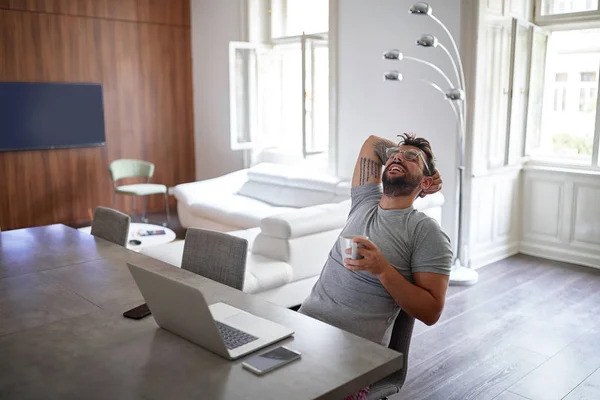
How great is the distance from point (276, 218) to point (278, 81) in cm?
360

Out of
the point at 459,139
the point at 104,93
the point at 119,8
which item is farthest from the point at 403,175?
the point at 119,8

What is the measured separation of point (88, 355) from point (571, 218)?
15.5 feet

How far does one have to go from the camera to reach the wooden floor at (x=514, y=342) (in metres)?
2.93

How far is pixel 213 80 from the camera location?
24.1 ft

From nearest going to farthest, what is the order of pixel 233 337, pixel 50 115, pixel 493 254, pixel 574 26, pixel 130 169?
1. pixel 233 337
2. pixel 574 26
3. pixel 493 254
4. pixel 50 115
5. pixel 130 169

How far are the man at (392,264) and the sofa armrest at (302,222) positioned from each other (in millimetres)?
1525

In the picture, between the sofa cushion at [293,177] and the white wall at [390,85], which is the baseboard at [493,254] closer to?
the white wall at [390,85]

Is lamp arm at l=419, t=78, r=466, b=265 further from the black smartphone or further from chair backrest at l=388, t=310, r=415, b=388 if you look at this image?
the black smartphone

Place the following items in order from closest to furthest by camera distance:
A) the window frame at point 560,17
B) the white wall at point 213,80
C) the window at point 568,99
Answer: the window frame at point 560,17
the window at point 568,99
the white wall at point 213,80

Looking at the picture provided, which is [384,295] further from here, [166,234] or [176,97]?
[176,97]

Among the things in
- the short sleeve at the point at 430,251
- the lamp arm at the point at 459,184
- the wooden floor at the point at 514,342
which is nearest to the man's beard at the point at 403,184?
the short sleeve at the point at 430,251

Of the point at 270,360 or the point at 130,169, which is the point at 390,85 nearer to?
the point at 130,169

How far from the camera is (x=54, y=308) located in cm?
194

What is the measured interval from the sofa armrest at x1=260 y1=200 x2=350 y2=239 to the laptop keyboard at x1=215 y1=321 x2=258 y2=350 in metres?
1.97
